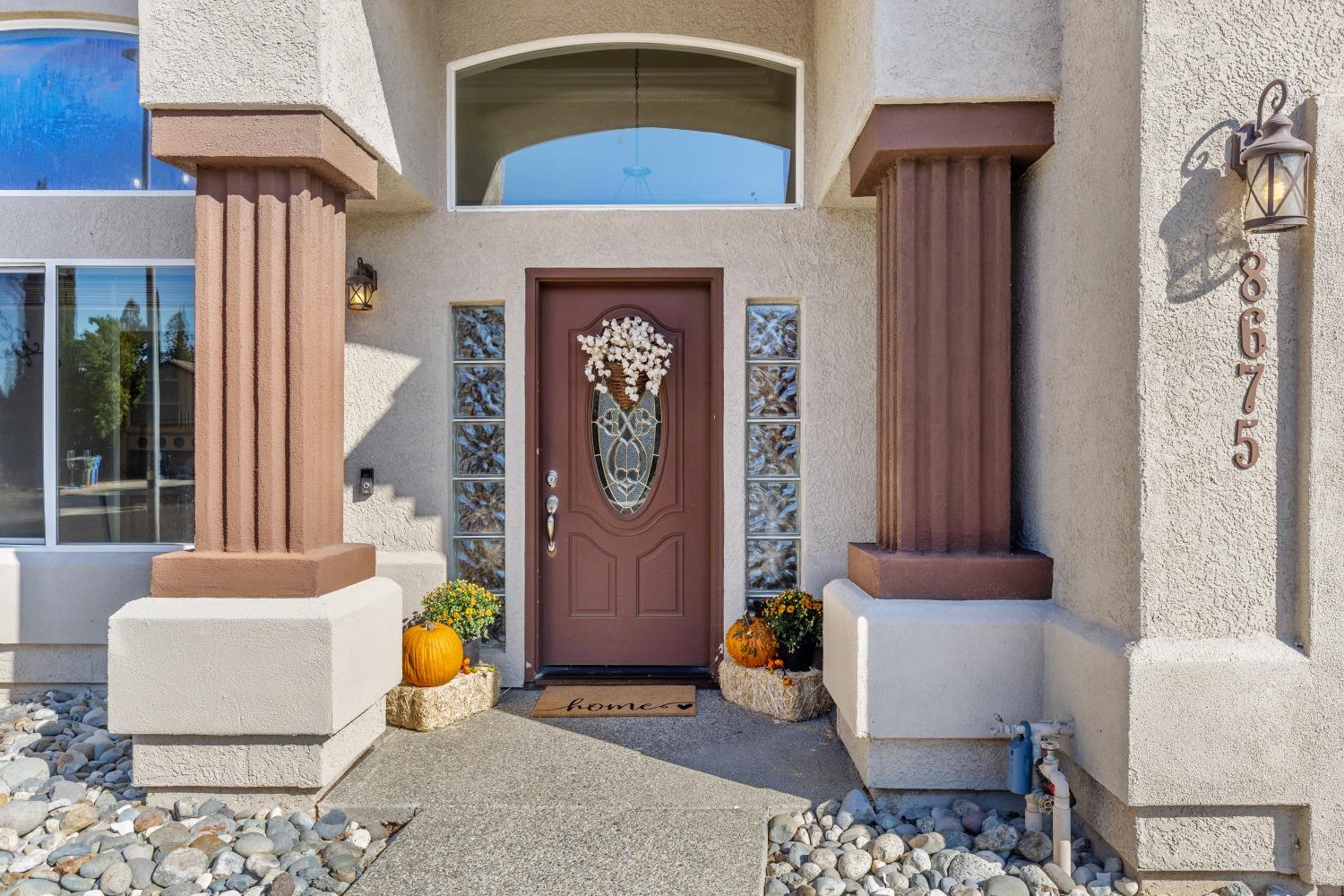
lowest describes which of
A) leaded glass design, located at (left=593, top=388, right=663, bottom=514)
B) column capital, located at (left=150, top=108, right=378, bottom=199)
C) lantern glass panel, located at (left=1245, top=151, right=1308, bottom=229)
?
leaded glass design, located at (left=593, top=388, right=663, bottom=514)

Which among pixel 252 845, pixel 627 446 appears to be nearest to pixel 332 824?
pixel 252 845

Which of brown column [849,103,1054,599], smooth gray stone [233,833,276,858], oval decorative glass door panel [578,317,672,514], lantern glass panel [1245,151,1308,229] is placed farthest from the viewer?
oval decorative glass door panel [578,317,672,514]

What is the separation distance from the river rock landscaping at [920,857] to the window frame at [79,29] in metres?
4.99

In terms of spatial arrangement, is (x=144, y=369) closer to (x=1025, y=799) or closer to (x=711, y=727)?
(x=711, y=727)

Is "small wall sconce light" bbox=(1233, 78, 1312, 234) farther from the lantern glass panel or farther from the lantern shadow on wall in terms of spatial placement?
the lantern shadow on wall

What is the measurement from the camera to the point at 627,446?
5.17 m

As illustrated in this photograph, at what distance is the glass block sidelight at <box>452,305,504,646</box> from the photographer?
509 centimetres

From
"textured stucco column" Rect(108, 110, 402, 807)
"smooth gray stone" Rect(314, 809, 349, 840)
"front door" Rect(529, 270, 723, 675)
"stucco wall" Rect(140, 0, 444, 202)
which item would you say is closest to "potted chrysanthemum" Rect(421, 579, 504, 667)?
"front door" Rect(529, 270, 723, 675)

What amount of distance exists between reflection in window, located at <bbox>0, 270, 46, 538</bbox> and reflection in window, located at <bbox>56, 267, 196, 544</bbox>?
16 cm

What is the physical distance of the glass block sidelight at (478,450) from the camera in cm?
509

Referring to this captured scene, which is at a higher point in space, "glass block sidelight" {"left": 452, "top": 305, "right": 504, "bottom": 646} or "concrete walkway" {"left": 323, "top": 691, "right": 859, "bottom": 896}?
"glass block sidelight" {"left": 452, "top": 305, "right": 504, "bottom": 646}

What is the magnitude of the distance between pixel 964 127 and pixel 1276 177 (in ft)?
4.19

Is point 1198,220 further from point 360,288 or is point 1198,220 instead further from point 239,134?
point 360,288

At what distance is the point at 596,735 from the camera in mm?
4254
